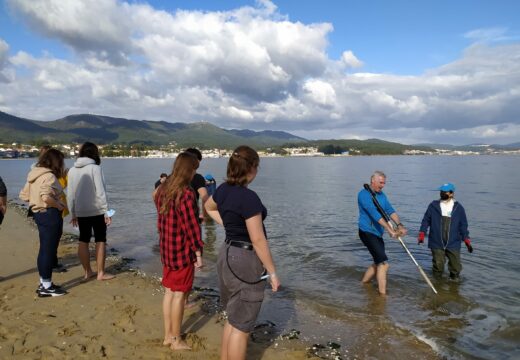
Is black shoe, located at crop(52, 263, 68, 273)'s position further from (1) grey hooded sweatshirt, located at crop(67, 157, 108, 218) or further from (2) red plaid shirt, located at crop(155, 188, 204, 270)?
(2) red plaid shirt, located at crop(155, 188, 204, 270)

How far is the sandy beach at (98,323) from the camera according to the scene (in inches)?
191

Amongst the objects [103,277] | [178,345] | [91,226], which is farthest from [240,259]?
[103,277]

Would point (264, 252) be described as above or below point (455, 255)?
above

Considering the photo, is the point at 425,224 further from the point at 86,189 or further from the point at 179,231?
the point at 86,189

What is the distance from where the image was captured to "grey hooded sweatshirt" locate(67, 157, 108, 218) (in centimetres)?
686

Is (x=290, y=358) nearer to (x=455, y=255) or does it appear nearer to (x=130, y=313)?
(x=130, y=313)

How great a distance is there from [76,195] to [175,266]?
11.0 feet

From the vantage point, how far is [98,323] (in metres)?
5.69

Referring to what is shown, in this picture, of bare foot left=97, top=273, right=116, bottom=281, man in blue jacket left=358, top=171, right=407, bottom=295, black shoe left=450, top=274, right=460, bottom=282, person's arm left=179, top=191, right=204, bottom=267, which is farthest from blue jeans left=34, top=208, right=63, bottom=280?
black shoe left=450, top=274, right=460, bottom=282

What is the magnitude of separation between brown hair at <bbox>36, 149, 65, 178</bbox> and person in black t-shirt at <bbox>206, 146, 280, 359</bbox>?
13.5ft

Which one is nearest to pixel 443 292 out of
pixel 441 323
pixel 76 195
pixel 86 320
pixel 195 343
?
pixel 441 323

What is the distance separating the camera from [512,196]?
31.3 m

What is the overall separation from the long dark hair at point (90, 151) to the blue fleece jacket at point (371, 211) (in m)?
5.01

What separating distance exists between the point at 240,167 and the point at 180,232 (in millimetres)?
1355
